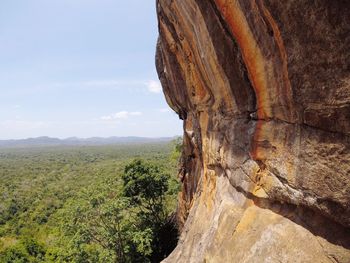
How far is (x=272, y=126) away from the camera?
6.64m

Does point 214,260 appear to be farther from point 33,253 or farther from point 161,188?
point 33,253

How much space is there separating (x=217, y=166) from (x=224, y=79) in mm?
3115

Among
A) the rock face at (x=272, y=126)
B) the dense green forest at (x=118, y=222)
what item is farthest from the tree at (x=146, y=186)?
the rock face at (x=272, y=126)

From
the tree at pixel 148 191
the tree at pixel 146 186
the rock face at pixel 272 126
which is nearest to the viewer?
the rock face at pixel 272 126

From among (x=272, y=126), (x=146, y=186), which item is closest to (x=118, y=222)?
(x=146, y=186)

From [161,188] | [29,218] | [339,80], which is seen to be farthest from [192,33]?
[29,218]

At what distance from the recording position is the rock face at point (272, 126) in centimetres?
485

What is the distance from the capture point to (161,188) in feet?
70.2

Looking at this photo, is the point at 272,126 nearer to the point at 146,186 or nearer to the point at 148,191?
the point at 146,186

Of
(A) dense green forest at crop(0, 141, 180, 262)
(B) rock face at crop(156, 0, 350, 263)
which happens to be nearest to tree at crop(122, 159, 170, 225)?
(A) dense green forest at crop(0, 141, 180, 262)

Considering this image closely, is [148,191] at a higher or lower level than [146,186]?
lower

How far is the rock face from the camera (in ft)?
15.9

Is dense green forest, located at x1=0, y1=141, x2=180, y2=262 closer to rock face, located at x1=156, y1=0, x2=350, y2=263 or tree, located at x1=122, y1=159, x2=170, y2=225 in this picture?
tree, located at x1=122, y1=159, x2=170, y2=225

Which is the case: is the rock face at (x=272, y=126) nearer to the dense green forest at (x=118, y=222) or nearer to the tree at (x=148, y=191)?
the dense green forest at (x=118, y=222)
